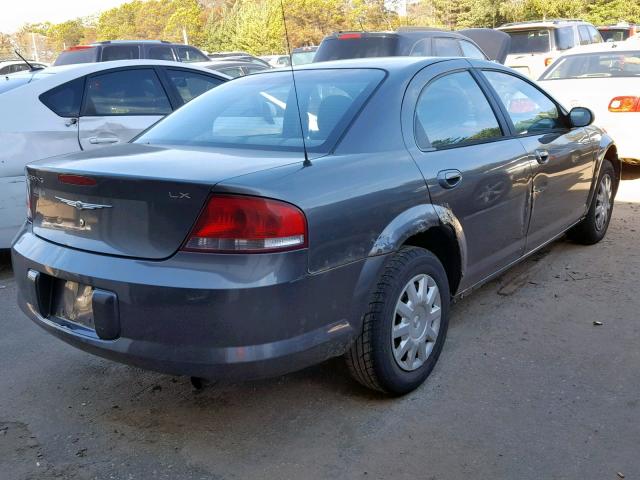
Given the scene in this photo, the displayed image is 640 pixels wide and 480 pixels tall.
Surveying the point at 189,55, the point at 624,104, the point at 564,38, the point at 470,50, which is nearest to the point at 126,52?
the point at 189,55

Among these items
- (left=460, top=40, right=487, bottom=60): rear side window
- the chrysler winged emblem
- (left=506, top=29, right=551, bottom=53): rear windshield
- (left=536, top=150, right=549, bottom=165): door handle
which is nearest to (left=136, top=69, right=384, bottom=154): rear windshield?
the chrysler winged emblem

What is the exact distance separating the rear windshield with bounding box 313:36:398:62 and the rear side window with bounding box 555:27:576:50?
718 centimetres

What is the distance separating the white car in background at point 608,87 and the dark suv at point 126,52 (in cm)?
708

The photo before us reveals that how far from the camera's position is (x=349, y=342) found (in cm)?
279

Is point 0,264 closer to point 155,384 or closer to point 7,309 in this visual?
point 7,309

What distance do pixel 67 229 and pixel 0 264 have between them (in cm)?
308

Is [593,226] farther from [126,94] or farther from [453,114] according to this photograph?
[126,94]

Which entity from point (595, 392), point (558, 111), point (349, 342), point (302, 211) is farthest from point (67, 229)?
point (558, 111)

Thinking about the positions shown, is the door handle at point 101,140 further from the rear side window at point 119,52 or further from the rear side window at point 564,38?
the rear side window at point 564,38

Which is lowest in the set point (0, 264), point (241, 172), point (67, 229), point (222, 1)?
point (0, 264)

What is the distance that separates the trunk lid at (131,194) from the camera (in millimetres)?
2535

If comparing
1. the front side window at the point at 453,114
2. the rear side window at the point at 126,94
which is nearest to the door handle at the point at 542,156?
the front side window at the point at 453,114

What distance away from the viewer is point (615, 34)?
20.3 m

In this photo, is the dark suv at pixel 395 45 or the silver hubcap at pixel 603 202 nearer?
the silver hubcap at pixel 603 202
